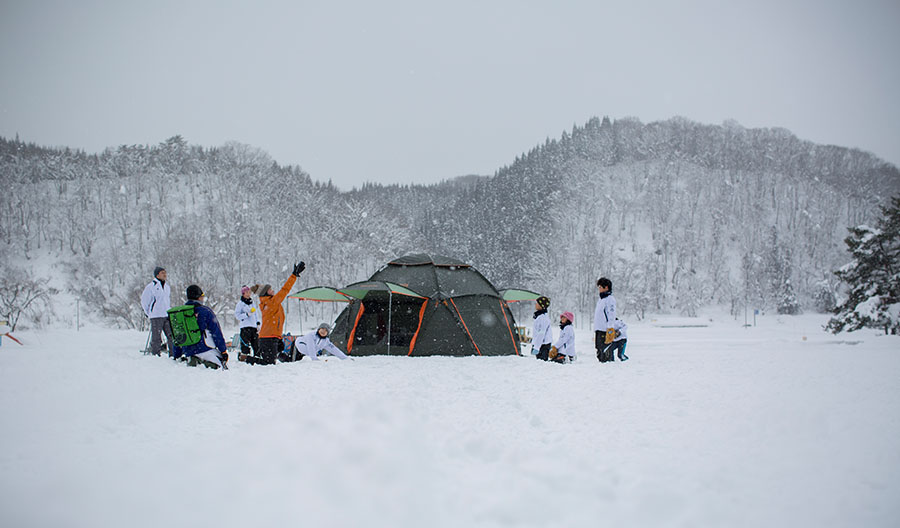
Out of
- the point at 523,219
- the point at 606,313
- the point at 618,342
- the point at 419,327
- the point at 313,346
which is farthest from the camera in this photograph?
the point at 523,219

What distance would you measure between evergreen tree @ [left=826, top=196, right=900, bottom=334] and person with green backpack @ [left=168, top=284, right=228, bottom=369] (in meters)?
21.5

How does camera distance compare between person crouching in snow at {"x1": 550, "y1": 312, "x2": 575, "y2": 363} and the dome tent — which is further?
the dome tent

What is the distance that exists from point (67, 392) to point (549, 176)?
249 feet

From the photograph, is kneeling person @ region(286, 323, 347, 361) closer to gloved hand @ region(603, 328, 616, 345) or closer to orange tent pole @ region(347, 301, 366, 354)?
orange tent pole @ region(347, 301, 366, 354)

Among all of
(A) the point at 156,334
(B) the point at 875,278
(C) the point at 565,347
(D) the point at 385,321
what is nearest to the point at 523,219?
(B) the point at 875,278

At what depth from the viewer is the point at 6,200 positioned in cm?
6781

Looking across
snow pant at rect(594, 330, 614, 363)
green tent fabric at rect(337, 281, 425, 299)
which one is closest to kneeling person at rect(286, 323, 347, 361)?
green tent fabric at rect(337, 281, 425, 299)

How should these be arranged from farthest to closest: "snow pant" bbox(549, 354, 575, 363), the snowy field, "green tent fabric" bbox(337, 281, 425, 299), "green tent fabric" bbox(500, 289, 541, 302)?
"green tent fabric" bbox(500, 289, 541, 302) → "green tent fabric" bbox(337, 281, 425, 299) → "snow pant" bbox(549, 354, 575, 363) → the snowy field

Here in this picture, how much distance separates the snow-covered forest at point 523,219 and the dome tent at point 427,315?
99.6 feet

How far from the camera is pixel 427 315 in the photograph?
41.2 ft

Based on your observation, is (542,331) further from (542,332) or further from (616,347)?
(616,347)

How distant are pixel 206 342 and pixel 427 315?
17.4 feet

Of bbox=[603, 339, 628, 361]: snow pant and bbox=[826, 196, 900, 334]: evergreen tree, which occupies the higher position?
bbox=[826, 196, 900, 334]: evergreen tree

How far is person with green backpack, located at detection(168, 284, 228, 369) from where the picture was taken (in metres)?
8.52
